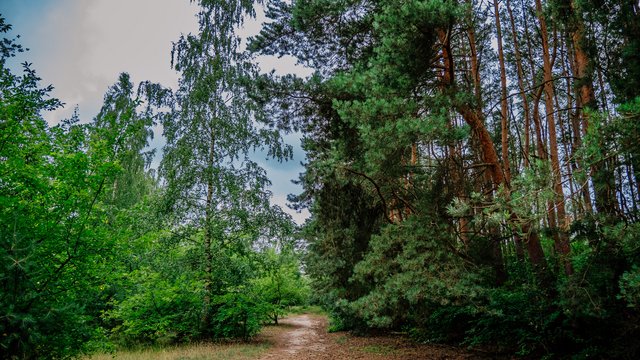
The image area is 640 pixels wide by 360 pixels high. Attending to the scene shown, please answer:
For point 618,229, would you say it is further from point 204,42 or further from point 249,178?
point 204,42

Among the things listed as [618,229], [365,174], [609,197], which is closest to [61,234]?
[365,174]

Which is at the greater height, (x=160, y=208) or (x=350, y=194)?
(x=350, y=194)

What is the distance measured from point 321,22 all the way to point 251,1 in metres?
5.44

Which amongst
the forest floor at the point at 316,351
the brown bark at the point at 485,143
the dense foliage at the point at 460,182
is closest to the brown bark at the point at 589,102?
the dense foliage at the point at 460,182

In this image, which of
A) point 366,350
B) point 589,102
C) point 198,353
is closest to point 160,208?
point 198,353

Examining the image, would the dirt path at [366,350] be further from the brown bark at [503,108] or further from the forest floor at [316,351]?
the brown bark at [503,108]

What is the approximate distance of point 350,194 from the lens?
35.1ft

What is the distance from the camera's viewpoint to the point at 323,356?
8.19 m

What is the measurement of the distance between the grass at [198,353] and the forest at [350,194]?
74 cm

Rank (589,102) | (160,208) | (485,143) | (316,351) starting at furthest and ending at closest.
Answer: (160,208), (316,351), (485,143), (589,102)

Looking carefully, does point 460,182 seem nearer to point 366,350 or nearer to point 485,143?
point 485,143

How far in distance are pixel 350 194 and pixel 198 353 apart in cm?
604

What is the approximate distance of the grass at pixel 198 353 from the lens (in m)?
7.96

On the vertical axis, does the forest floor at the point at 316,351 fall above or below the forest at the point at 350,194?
below
